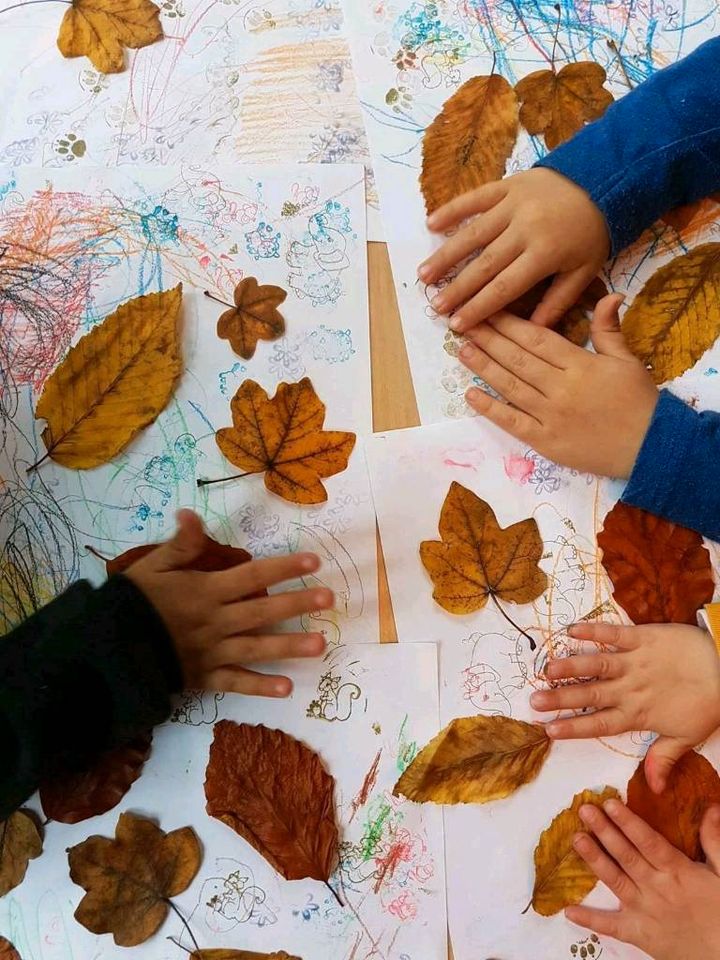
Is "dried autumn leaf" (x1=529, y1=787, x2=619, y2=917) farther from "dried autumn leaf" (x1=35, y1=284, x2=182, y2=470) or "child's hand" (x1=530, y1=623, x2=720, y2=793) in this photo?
"dried autumn leaf" (x1=35, y1=284, x2=182, y2=470)

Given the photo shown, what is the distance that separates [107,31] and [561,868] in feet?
2.39

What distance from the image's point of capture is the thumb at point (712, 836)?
572 mm

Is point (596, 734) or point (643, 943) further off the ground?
point (596, 734)

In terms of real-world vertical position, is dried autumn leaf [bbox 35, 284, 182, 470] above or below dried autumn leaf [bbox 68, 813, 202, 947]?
above

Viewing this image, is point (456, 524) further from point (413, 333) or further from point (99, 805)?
point (99, 805)

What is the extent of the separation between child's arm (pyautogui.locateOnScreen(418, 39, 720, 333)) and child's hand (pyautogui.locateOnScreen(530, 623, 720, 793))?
25 cm

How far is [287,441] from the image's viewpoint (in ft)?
1.97

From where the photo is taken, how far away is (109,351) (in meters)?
0.60

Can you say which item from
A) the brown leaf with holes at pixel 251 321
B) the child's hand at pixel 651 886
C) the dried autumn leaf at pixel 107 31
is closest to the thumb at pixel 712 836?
the child's hand at pixel 651 886

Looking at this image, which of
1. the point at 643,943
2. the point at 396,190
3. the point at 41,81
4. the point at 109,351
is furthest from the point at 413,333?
the point at 643,943

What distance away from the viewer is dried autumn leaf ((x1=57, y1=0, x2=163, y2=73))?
65 centimetres

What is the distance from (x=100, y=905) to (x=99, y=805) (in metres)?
0.07

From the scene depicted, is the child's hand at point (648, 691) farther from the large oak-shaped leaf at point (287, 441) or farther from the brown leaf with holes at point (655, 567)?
the large oak-shaped leaf at point (287, 441)

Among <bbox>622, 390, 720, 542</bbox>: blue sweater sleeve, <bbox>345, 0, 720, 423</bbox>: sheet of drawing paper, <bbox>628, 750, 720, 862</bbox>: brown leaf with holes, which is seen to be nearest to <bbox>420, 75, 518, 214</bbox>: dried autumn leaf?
<bbox>345, 0, 720, 423</bbox>: sheet of drawing paper
